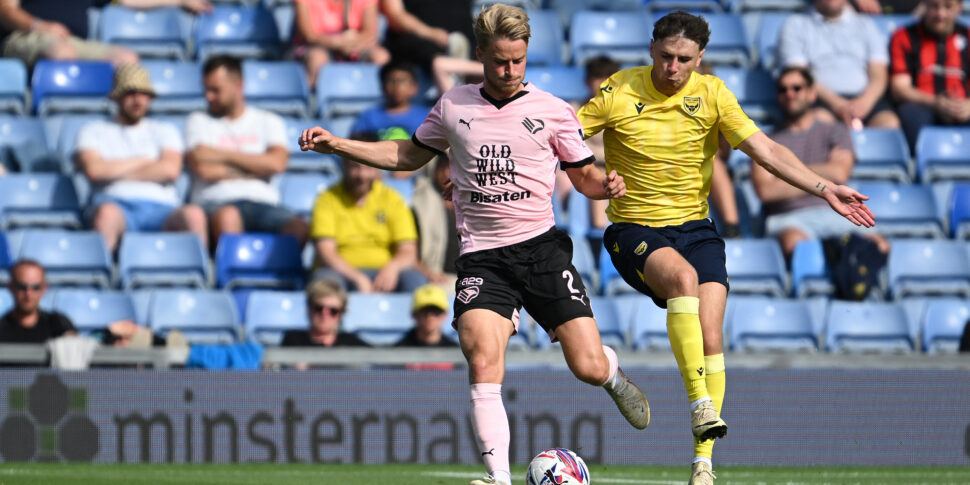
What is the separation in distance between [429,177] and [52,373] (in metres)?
3.75

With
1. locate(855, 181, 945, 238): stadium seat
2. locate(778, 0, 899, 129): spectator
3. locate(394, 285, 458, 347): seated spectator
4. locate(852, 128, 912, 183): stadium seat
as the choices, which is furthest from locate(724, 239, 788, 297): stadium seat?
locate(394, 285, 458, 347): seated spectator

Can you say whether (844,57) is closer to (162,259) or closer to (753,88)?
(753,88)

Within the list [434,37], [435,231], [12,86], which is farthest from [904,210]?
[12,86]

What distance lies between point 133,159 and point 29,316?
1.99 metres

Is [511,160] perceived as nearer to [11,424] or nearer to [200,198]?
[11,424]

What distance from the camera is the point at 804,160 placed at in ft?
37.9

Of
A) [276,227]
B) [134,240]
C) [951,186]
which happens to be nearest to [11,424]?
[134,240]

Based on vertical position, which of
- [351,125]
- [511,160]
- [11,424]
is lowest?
[11,424]

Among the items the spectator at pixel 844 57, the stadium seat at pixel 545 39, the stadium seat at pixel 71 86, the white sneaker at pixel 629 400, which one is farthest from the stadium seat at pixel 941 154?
the stadium seat at pixel 71 86

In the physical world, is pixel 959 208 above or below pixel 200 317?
above

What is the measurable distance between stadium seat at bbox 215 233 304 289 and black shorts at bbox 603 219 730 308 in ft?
14.9

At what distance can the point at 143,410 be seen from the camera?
912 centimetres

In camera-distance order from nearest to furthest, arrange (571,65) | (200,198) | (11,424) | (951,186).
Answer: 1. (11,424)
2. (200,198)
3. (951,186)
4. (571,65)

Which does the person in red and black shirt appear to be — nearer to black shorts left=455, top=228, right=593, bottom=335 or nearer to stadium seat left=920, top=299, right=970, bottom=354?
stadium seat left=920, top=299, right=970, bottom=354
